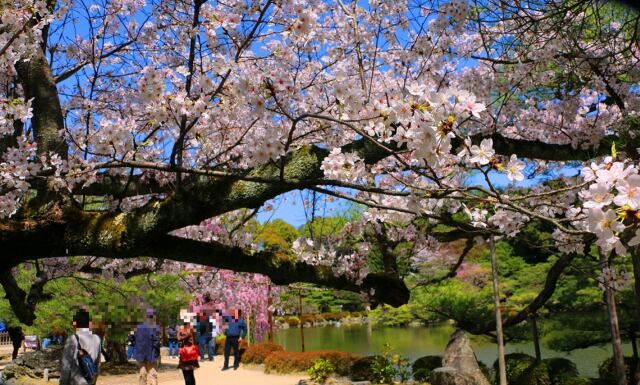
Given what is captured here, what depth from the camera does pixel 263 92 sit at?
112 inches

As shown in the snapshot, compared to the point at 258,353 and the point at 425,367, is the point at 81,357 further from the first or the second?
the point at 258,353

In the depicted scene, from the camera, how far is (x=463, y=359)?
875 cm

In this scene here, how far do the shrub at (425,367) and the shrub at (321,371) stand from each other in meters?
1.54

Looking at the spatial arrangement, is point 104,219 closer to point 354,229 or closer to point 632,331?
point 354,229

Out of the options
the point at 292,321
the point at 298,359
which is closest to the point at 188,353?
the point at 298,359

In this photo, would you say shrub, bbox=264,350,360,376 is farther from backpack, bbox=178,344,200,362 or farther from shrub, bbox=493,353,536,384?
backpack, bbox=178,344,200,362

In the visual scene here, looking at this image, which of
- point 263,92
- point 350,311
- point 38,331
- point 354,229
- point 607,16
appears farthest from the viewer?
point 350,311

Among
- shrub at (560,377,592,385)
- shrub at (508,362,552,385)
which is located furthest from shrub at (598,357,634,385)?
shrub at (508,362,552,385)

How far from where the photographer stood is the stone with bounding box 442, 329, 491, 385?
27.7 ft

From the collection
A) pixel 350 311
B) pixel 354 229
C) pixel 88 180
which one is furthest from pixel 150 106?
pixel 350 311

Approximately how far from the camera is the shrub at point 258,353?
1353 centimetres

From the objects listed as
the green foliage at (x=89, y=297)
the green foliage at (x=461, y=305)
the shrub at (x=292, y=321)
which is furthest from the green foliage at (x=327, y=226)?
the shrub at (x=292, y=321)

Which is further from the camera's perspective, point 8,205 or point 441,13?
point 441,13

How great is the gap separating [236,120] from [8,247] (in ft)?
7.83
